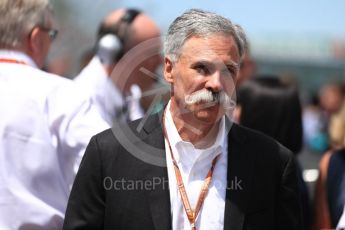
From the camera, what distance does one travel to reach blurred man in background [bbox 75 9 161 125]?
159 inches

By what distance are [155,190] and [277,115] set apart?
1.85m

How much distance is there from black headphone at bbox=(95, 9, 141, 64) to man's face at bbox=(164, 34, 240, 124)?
1.50m

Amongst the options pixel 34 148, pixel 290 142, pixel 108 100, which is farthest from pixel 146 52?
pixel 290 142

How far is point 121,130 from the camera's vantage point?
280 centimetres

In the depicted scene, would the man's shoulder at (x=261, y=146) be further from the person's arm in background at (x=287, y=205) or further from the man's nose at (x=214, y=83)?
the man's nose at (x=214, y=83)

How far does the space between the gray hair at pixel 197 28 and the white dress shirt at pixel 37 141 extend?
0.63 m

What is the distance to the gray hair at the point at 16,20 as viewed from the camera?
3.13 metres

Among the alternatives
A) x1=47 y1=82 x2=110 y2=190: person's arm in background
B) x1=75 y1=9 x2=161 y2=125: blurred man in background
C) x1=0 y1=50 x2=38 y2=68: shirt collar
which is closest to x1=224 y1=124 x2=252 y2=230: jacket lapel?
x1=47 y1=82 x2=110 y2=190: person's arm in background

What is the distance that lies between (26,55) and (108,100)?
3.06 ft

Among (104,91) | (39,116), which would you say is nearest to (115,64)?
(104,91)

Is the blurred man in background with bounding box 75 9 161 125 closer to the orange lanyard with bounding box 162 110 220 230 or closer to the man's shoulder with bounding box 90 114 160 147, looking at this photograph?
the man's shoulder with bounding box 90 114 160 147

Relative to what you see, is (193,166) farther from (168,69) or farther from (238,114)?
(238,114)

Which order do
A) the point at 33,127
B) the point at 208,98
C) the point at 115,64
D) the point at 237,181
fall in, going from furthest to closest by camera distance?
1. the point at 115,64
2. the point at 33,127
3. the point at 237,181
4. the point at 208,98

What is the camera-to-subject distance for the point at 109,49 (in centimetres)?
421
